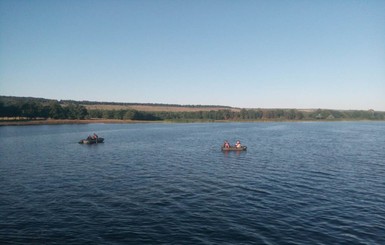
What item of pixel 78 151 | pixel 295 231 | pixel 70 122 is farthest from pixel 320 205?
pixel 70 122

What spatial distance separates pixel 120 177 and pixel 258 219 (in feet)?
74.7

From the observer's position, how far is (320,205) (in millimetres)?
31688

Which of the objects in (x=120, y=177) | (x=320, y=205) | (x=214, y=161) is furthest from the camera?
(x=214, y=161)

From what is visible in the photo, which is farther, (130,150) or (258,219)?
(130,150)

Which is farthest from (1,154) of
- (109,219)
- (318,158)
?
(318,158)

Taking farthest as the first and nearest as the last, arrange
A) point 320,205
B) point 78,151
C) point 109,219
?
point 78,151
point 320,205
point 109,219

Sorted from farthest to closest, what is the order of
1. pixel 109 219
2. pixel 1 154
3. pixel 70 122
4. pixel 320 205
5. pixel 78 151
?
pixel 70 122 < pixel 78 151 < pixel 1 154 < pixel 320 205 < pixel 109 219

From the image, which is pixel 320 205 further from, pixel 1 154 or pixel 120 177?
pixel 1 154

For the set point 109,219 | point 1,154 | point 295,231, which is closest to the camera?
point 295,231

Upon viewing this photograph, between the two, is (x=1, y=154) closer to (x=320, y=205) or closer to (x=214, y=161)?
(x=214, y=161)

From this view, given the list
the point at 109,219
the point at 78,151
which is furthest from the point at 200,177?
the point at 78,151

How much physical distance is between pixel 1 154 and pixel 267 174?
55.1 metres

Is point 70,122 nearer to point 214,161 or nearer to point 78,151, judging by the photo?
point 78,151

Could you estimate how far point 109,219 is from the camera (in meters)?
27.6
